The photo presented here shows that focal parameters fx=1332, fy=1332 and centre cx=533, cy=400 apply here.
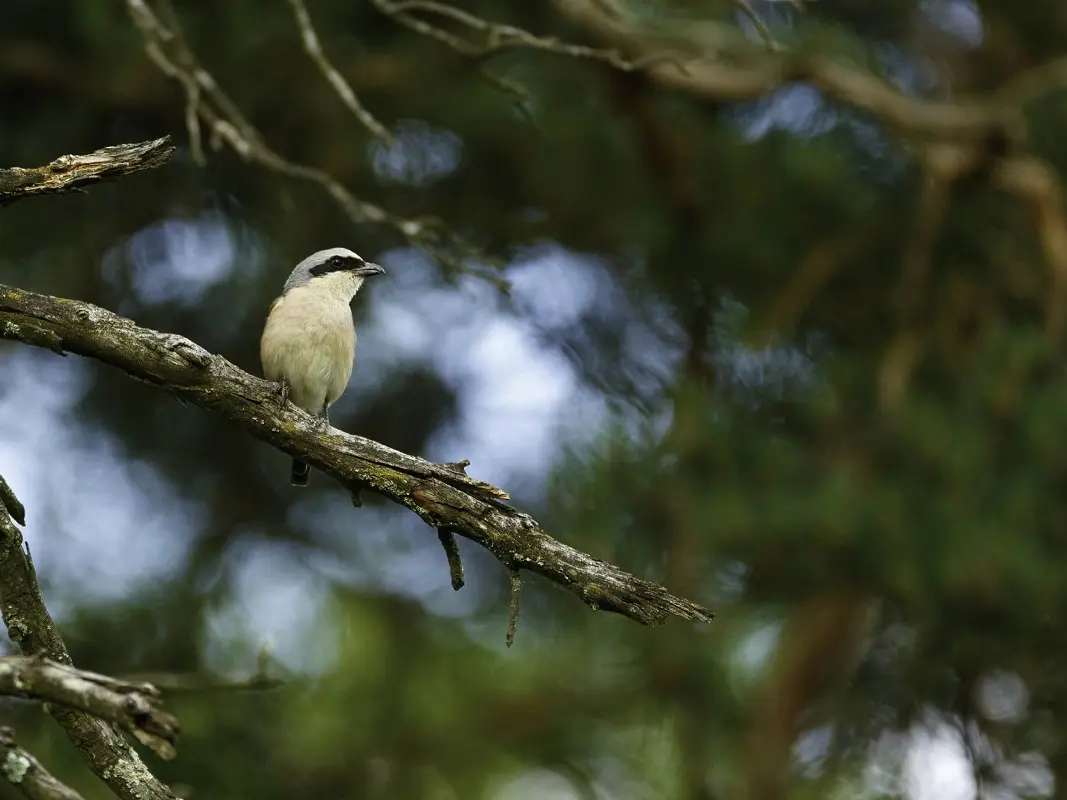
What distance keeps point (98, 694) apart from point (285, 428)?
840 mm

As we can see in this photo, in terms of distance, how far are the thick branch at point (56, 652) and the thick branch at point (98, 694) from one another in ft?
1.65

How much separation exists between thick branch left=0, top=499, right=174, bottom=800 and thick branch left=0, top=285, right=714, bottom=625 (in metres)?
0.10

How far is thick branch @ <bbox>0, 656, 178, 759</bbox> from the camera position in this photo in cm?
183

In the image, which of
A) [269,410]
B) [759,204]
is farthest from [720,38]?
[269,410]

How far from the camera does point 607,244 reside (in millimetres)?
7508

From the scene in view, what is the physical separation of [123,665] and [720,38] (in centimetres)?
415

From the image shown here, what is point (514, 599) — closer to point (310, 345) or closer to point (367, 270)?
point (310, 345)

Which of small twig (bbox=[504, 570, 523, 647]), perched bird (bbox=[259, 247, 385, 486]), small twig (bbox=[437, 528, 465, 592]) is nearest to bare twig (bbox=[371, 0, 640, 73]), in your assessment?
perched bird (bbox=[259, 247, 385, 486])

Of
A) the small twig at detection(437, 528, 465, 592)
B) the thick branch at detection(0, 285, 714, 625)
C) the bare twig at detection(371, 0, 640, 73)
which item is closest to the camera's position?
the thick branch at detection(0, 285, 714, 625)

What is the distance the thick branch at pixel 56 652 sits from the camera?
246cm

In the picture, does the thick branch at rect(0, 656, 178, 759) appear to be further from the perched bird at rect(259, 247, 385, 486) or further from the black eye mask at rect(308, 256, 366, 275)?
the black eye mask at rect(308, 256, 366, 275)

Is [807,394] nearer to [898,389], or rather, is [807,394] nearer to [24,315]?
[898,389]

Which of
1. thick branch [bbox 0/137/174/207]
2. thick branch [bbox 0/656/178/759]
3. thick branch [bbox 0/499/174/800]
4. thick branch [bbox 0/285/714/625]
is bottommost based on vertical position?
thick branch [bbox 0/499/174/800]

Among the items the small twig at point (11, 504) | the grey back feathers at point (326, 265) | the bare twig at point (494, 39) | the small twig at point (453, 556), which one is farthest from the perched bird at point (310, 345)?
the small twig at point (453, 556)
